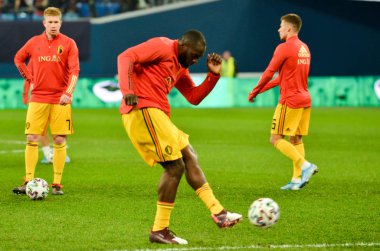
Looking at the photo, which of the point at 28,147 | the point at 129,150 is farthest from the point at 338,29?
the point at 28,147

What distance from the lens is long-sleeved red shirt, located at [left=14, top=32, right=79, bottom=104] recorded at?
1036 centimetres

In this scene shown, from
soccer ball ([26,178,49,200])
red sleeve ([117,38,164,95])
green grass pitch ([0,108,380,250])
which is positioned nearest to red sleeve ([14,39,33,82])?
green grass pitch ([0,108,380,250])

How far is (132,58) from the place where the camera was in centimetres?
698

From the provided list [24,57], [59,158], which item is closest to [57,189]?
[59,158]

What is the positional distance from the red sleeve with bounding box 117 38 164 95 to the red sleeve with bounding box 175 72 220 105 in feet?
2.06

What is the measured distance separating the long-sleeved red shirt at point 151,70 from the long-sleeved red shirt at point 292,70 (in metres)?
3.44

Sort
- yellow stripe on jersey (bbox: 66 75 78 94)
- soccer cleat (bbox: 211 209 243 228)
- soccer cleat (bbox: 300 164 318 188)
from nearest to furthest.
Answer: soccer cleat (bbox: 211 209 243 228)
yellow stripe on jersey (bbox: 66 75 78 94)
soccer cleat (bbox: 300 164 318 188)

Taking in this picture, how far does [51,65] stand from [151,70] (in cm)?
344

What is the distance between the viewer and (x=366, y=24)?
119 feet

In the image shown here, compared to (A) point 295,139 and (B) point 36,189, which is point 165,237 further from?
(A) point 295,139

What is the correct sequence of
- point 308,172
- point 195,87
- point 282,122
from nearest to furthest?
point 195,87, point 308,172, point 282,122

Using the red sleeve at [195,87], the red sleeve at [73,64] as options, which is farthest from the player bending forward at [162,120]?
the red sleeve at [73,64]

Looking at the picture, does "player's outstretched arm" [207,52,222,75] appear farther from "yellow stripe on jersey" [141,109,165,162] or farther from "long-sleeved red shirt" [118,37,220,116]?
"yellow stripe on jersey" [141,109,165,162]

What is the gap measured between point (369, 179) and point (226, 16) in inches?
942
